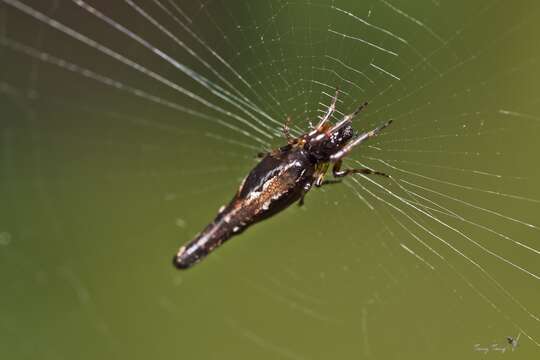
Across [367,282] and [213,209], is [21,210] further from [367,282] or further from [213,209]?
[367,282]

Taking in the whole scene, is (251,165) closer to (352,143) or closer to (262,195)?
(262,195)

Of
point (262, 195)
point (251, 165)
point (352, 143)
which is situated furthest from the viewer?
point (251, 165)

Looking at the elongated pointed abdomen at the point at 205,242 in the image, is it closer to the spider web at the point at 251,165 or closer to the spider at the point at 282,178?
the spider at the point at 282,178

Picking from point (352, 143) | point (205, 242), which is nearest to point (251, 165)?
point (205, 242)

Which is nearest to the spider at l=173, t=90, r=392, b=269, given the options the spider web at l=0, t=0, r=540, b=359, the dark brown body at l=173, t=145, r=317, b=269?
the dark brown body at l=173, t=145, r=317, b=269

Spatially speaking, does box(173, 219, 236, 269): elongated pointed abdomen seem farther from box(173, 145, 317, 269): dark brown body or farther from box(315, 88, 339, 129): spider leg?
box(315, 88, 339, 129): spider leg

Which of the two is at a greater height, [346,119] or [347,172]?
[346,119]

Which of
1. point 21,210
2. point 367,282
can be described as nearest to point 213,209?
point 367,282

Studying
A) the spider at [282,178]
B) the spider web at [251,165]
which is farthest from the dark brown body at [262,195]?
the spider web at [251,165]
